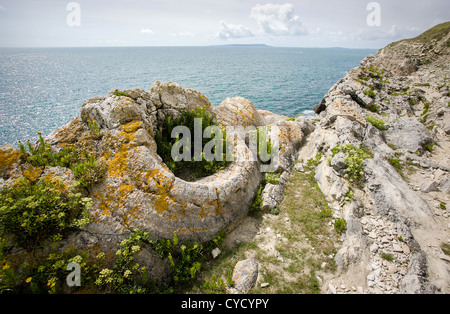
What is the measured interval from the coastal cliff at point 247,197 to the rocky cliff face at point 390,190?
0.17 ft

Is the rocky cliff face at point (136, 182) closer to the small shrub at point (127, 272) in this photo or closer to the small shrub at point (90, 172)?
the small shrub at point (90, 172)

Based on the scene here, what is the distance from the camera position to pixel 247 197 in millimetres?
9945

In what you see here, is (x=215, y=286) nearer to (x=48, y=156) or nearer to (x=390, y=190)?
(x=48, y=156)

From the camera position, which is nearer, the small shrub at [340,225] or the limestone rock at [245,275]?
the limestone rock at [245,275]

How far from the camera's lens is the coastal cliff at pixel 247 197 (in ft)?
22.6

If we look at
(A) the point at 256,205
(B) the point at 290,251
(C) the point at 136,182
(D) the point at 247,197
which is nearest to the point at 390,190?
(B) the point at 290,251

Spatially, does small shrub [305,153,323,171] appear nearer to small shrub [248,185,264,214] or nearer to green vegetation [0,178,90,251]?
small shrub [248,185,264,214]

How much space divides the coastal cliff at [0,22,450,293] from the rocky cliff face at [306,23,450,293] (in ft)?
0.17

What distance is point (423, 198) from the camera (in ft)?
33.8

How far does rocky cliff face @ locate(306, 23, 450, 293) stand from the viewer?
7086mm

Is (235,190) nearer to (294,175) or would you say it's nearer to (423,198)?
(294,175)

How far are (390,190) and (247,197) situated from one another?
23.2ft

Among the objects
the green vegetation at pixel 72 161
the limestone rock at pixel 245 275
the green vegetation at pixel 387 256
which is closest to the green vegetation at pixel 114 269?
the limestone rock at pixel 245 275
